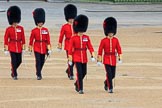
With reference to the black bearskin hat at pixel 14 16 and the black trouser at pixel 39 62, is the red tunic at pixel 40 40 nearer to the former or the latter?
the black trouser at pixel 39 62

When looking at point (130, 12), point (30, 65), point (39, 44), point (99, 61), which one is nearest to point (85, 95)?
point (99, 61)

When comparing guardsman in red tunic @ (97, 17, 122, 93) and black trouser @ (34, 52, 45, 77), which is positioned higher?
guardsman in red tunic @ (97, 17, 122, 93)

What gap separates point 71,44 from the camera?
60.2ft

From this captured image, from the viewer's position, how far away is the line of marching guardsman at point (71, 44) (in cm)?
1819

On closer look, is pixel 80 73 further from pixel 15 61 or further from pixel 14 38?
pixel 14 38

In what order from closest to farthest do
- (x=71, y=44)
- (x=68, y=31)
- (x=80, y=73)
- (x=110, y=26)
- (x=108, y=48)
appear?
(x=80, y=73), (x=108, y=48), (x=71, y=44), (x=110, y=26), (x=68, y=31)

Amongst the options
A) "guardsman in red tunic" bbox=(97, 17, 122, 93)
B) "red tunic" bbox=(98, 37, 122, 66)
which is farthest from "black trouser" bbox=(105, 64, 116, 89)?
"red tunic" bbox=(98, 37, 122, 66)

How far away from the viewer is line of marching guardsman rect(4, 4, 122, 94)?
59.7ft

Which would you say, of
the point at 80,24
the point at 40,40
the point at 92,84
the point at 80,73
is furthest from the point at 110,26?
the point at 40,40

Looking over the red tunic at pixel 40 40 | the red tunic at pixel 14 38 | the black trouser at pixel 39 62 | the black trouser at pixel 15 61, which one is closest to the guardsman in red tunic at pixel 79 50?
the red tunic at pixel 40 40

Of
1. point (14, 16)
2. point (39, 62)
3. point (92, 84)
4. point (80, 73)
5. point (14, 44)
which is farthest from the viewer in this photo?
point (14, 16)

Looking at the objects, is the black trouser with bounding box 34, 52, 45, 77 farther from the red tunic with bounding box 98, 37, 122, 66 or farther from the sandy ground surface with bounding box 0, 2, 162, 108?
the red tunic with bounding box 98, 37, 122, 66

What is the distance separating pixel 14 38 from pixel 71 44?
2.61 m

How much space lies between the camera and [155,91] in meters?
18.3
